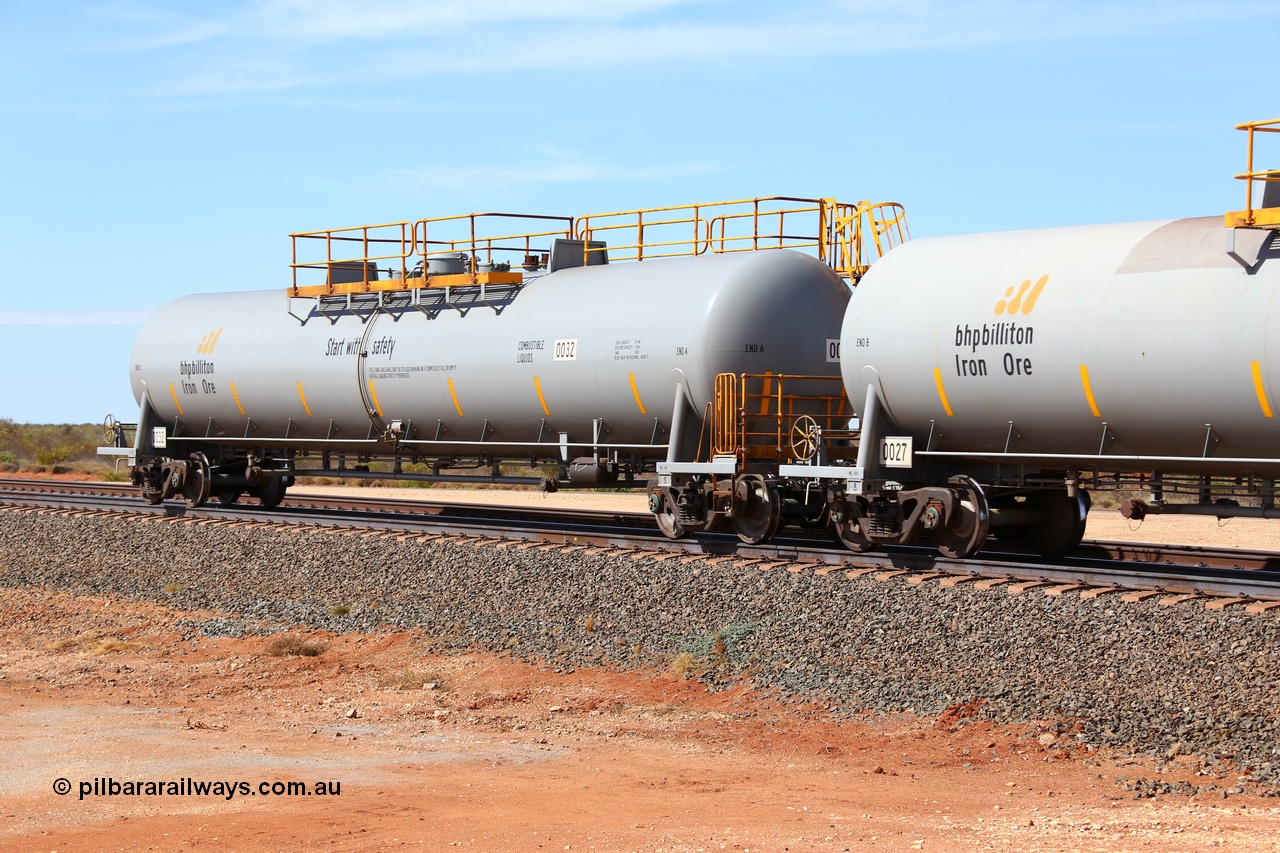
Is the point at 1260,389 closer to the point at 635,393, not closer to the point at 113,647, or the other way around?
the point at 635,393

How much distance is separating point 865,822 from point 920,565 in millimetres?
6473

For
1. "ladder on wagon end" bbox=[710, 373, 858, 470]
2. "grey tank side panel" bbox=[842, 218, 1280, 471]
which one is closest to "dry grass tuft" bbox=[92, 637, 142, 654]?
"ladder on wagon end" bbox=[710, 373, 858, 470]

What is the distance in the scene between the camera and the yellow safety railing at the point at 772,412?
1655 centimetres

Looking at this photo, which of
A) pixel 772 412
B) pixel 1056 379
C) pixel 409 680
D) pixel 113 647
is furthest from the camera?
pixel 772 412

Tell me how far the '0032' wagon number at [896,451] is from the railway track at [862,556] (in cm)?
100

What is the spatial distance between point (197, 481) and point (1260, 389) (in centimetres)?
1876

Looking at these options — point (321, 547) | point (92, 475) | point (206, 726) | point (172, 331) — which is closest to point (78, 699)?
point (206, 726)

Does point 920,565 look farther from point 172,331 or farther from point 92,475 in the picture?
point 92,475

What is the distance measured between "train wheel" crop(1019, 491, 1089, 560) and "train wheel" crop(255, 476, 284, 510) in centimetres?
1476

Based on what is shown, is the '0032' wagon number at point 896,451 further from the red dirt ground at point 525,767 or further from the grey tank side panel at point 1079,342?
the red dirt ground at point 525,767

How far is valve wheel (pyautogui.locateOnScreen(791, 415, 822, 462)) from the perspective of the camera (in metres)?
16.2

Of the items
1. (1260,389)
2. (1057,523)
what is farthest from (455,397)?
(1260,389)

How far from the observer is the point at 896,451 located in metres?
15.3

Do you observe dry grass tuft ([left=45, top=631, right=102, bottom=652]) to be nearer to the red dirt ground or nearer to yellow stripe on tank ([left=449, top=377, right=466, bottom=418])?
the red dirt ground
